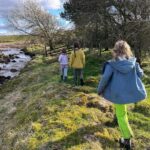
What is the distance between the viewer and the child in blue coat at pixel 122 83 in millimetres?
10156

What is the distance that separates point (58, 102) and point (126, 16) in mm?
15387

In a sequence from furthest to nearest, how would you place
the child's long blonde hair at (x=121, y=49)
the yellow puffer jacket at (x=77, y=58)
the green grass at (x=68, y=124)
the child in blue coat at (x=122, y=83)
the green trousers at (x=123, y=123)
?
the yellow puffer jacket at (x=77, y=58)
the green grass at (x=68, y=124)
the green trousers at (x=123, y=123)
the child in blue coat at (x=122, y=83)
the child's long blonde hair at (x=121, y=49)

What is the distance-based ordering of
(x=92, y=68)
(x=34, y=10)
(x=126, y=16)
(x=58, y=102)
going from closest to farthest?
1. (x=58, y=102)
2. (x=92, y=68)
3. (x=126, y=16)
4. (x=34, y=10)

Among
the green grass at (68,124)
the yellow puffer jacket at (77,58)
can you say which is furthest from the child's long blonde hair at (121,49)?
the yellow puffer jacket at (77,58)

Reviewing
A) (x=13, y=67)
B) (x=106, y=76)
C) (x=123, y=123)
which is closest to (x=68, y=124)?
(x=123, y=123)

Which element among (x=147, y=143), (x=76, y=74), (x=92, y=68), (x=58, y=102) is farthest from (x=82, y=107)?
(x=92, y=68)

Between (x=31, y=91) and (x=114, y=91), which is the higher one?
(x=114, y=91)

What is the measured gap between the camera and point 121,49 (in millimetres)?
10078

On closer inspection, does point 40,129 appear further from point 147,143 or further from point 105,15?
point 105,15

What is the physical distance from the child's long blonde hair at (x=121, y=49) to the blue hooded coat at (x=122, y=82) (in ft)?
0.46

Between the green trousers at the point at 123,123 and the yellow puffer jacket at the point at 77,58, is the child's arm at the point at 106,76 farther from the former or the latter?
the yellow puffer jacket at the point at 77,58

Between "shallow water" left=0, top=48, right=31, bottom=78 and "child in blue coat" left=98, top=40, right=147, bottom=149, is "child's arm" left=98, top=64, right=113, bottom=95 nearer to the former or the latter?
"child in blue coat" left=98, top=40, right=147, bottom=149

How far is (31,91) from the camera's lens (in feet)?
66.2

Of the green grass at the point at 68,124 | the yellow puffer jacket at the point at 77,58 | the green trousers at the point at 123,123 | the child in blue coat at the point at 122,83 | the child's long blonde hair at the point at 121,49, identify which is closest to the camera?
the child's long blonde hair at the point at 121,49
